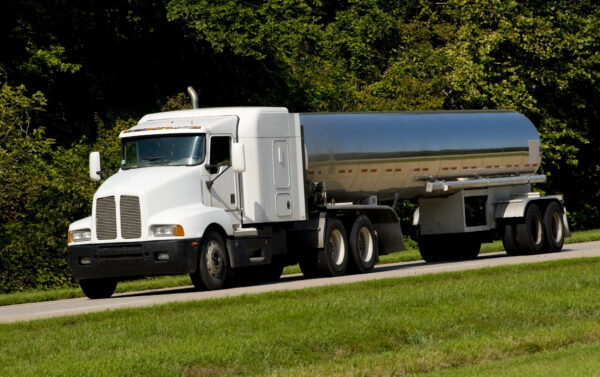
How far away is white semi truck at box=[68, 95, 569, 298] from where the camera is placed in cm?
2117

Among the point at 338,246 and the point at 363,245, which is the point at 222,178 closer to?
the point at 338,246

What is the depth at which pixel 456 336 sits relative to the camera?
14.9m

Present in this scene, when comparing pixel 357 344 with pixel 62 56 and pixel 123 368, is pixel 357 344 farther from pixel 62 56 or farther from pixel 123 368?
pixel 62 56

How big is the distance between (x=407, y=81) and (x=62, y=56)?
11301 mm

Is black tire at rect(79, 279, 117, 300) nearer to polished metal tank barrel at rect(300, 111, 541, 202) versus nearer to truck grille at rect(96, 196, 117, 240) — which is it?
truck grille at rect(96, 196, 117, 240)

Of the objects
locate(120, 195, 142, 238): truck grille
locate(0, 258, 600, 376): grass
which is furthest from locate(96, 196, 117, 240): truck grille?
locate(0, 258, 600, 376): grass

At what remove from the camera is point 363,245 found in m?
25.5

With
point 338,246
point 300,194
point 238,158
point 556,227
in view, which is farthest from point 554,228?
point 238,158

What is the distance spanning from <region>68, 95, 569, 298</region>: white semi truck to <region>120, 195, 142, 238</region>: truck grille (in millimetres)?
24

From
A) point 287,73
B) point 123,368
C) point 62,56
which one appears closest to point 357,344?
point 123,368

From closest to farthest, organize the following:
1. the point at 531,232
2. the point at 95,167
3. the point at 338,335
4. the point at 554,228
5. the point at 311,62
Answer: the point at 338,335 < the point at 95,167 < the point at 531,232 < the point at 554,228 < the point at 311,62

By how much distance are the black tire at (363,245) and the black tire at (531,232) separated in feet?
16.7

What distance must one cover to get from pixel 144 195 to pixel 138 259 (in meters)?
1.08

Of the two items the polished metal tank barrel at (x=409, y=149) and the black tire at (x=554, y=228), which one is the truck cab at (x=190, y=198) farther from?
the black tire at (x=554, y=228)
